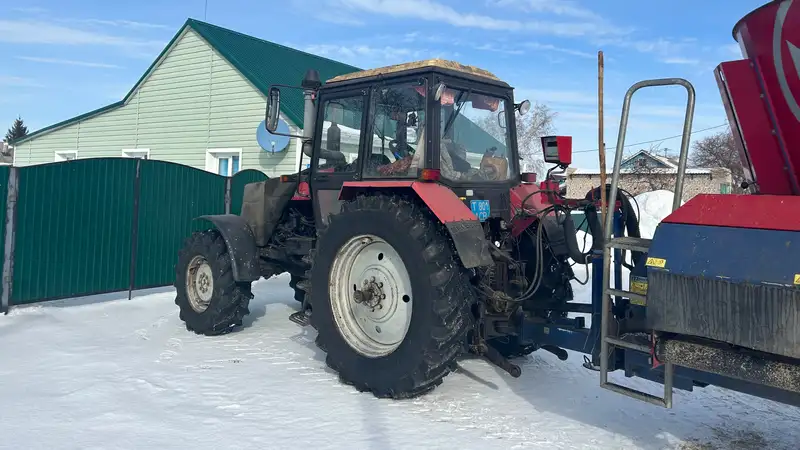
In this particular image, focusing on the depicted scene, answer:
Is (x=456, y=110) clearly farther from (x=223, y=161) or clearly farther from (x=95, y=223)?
(x=223, y=161)

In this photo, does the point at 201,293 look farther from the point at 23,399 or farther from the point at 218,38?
the point at 218,38

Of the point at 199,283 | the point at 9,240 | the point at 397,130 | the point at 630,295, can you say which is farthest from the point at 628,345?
the point at 9,240

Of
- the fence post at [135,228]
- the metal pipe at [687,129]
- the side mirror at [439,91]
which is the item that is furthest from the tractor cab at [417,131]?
the fence post at [135,228]

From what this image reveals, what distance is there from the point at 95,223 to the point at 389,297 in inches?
185

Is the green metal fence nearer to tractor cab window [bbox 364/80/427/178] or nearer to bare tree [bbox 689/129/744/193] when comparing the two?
tractor cab window [bbox 364/80/427/178]

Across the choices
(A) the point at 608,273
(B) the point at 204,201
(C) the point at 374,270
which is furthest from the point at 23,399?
(B) the point at 204,201

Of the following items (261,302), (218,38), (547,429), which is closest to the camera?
(547,429)

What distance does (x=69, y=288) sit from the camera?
286 inches

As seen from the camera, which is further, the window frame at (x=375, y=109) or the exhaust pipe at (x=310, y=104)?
the exhaust pipe at (x=310, y=104)

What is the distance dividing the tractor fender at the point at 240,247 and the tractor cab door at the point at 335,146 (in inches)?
34.4

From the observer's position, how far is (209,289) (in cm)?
630

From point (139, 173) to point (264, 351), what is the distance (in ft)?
12.5

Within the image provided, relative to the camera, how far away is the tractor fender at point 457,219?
4078 millimetres

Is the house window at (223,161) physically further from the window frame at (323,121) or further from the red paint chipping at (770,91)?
the red paint chipping at (770,91)
